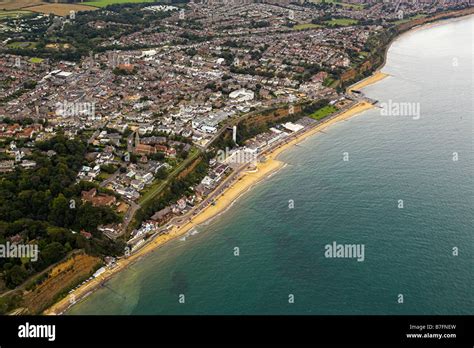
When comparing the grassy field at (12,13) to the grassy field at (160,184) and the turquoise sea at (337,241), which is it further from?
the turquoise sea at (337,241)

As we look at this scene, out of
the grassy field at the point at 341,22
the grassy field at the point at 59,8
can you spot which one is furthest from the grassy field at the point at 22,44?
the grassy field at the point at 341,22

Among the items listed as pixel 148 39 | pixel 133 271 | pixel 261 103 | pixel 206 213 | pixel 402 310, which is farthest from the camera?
pixel 148 39

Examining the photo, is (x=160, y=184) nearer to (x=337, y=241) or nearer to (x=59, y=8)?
(x=337, y=241)

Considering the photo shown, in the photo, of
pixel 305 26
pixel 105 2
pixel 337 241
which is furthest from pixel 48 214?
pixel 105 2

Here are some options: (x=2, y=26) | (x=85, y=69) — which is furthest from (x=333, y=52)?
(x=2, y=26)

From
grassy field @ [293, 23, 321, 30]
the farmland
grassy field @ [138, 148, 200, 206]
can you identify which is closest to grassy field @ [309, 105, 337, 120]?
grassy field @ [138, 148, 200, 206]

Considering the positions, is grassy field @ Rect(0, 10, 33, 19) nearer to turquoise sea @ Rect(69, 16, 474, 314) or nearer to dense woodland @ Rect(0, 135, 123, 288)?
dense woodland @ Rect(0, 135, 123, 288)

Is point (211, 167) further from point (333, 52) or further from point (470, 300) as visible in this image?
point (333, 52)
